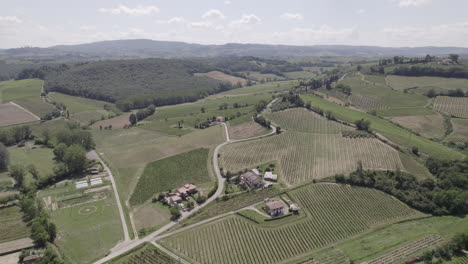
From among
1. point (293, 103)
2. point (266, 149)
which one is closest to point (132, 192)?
point (266, 149)

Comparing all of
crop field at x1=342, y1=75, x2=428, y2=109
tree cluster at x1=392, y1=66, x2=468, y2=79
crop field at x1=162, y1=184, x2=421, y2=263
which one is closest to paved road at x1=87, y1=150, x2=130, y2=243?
crop field at x1=162, y1=184, x2=421, y2=263

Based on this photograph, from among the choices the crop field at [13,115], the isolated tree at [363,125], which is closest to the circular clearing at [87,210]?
the isolated tree at [363,125]

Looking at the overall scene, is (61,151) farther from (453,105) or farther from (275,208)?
(453,105)

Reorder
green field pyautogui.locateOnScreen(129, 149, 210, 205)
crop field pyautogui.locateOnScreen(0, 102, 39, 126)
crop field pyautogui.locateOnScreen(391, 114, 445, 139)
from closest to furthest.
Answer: green field pyautogui.locateOnScreen(129, 149, 210, 205) < crop field pyautogui.locateOnScreen(391, 114, 445, 139) < crop field pyautogui.locateOnScreen(0, 102, 39, 126)

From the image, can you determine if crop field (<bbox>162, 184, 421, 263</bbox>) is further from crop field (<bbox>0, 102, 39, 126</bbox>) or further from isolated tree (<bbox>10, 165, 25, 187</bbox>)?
crop field (<bbox>0, 102, 39, 126</bbox>)

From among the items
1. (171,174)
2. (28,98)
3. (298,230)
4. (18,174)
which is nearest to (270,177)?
(298,230)

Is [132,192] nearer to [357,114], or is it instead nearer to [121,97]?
[357,114]
